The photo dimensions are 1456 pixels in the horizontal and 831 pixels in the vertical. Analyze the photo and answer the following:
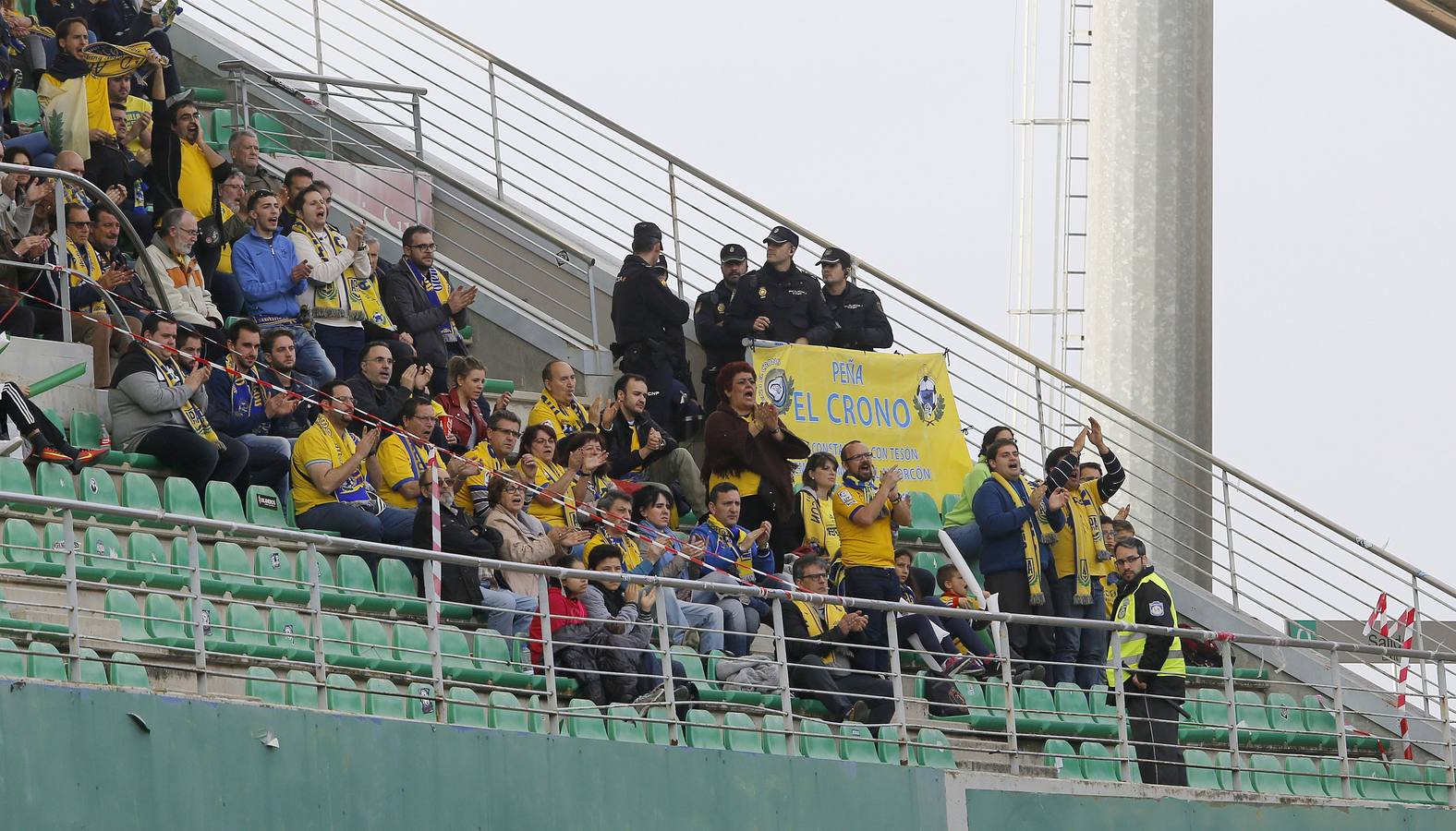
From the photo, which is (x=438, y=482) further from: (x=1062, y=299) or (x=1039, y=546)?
(x=1062, y=299)

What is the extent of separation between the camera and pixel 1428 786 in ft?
40.8

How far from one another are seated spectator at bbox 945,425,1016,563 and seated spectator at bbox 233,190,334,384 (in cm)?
356

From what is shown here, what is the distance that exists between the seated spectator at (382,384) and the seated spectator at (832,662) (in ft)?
7.12

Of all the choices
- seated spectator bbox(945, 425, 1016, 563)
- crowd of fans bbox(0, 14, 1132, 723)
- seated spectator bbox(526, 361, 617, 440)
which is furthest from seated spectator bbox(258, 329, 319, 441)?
seated spectator bbox(945, 425, 1016, 563)

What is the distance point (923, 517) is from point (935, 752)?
3302 mm

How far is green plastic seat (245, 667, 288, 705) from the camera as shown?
855 centimetres

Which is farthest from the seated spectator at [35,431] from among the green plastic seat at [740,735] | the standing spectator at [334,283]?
the green plastic seat at [740,735]

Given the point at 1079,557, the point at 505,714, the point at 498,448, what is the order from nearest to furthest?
the point at 505,714
the point at 498,448
the point at 1079,557

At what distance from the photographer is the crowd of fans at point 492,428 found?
10719mm

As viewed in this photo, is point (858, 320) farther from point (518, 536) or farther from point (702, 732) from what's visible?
point (702, 732)

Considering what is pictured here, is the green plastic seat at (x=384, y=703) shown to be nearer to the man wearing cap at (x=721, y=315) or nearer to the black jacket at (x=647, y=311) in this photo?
the black jacket at (x=647, y=311)

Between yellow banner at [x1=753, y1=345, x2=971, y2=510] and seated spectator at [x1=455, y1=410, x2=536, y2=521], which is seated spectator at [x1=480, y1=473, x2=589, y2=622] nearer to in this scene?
seated spectator at [x1=455, y1=410, x2=536, y2=521]

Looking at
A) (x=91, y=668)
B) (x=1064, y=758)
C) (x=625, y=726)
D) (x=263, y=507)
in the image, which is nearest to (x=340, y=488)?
(x=263, y=507)

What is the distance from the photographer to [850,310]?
14.2m
